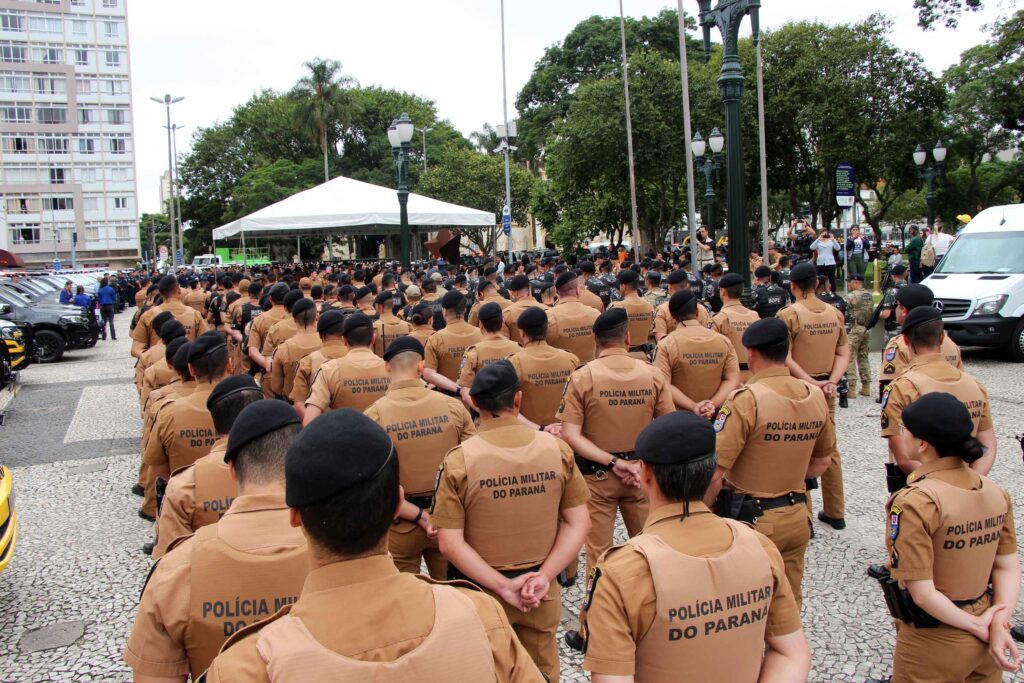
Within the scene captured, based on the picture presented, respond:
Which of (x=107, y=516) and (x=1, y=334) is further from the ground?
(x=1, y=334)

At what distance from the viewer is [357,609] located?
1.79 metres

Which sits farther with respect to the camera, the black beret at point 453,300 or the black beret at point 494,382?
the black beret at point 453,300

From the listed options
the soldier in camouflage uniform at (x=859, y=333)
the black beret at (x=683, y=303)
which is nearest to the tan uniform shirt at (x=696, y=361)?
the black beret at (x=683, y=303)

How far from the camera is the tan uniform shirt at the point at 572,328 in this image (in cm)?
818

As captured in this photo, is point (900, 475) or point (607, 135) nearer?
point (900, 475)

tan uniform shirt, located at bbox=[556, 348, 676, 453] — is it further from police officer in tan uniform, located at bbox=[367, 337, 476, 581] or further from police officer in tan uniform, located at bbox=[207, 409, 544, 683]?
police officer in tan uniform, located at bbox=[207, 409, 544, 683]

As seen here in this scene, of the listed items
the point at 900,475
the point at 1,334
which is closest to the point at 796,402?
the point at 900,475

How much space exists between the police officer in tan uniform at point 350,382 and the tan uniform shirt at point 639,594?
347cm

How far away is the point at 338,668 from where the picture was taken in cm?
171

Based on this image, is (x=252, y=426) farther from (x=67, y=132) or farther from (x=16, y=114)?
(x=16, y=114)

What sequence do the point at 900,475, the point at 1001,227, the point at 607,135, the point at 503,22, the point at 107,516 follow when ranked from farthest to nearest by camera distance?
1. the point at 503,22
2. the point at 607,135
3. the point at 1001,227
4. the point at 107,516
5. the point at 900,475

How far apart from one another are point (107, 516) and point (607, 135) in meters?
27.0

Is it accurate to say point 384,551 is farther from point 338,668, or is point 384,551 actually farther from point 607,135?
point 607,135

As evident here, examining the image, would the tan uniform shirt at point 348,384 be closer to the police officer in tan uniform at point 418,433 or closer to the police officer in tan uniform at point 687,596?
the police officer in tan uniform at point 418,433
